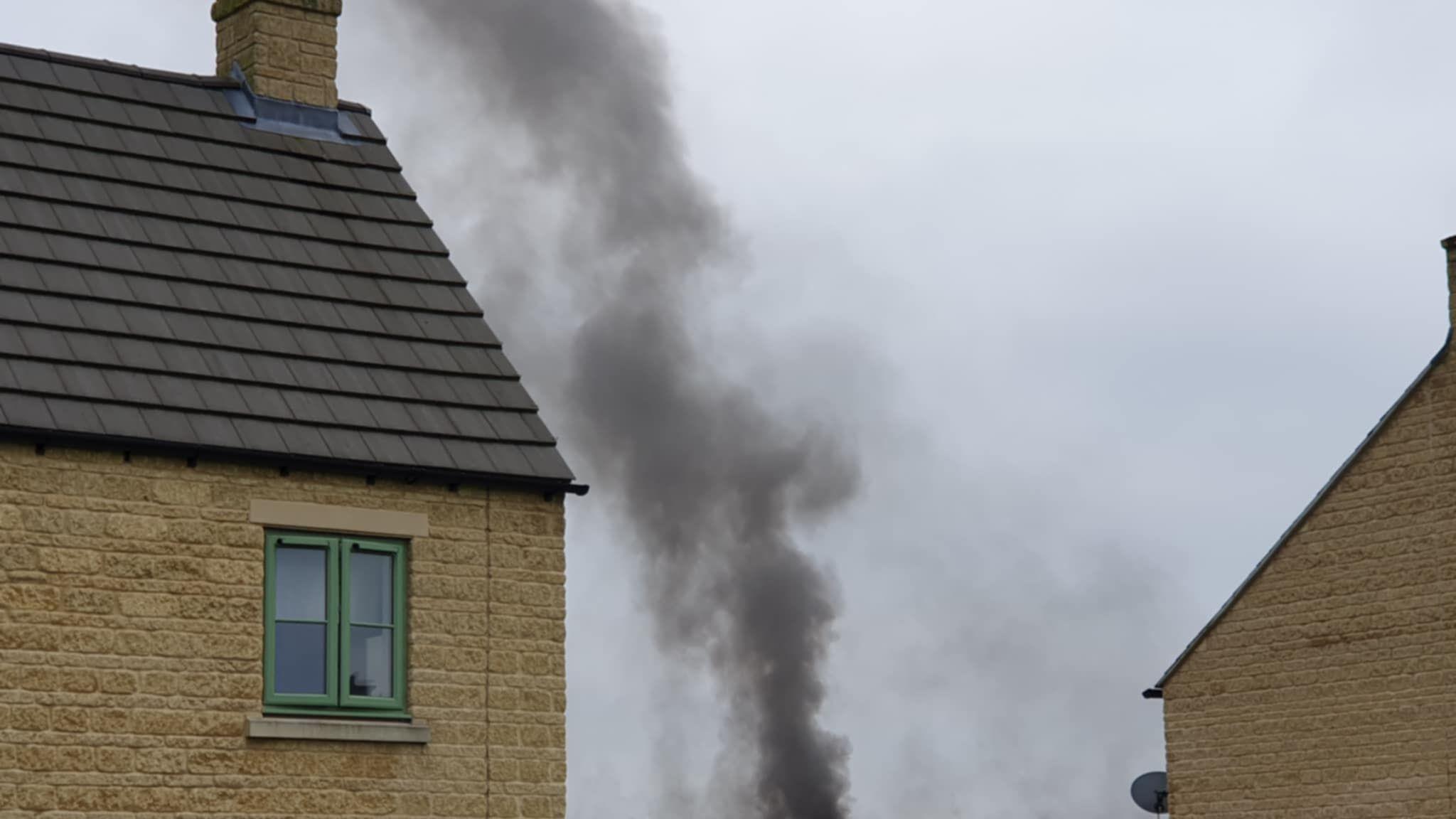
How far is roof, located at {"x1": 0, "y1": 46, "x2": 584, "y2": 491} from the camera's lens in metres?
15.8

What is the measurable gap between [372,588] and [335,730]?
3.75 feet

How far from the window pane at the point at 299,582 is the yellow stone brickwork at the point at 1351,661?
42.1 feet

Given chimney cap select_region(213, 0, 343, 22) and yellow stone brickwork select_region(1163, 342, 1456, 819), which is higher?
chimney cap select_region(213, 0, 343, 22)

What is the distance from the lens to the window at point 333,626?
1589 cm

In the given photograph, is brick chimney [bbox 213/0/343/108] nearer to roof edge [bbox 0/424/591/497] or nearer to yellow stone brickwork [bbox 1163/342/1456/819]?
roof edge [bbox 0/424/591/497]

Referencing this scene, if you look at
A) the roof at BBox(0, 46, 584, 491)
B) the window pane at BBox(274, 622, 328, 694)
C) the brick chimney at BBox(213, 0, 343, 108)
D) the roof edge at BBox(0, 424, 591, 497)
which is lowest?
the window pane at BBox(274, 622, 328, 694)

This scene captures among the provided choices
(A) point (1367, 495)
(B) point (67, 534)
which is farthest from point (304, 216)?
(A) point (1367, 495)

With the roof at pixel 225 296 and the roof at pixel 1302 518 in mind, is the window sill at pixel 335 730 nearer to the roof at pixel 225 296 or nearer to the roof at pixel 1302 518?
the roof at pixel 225 296

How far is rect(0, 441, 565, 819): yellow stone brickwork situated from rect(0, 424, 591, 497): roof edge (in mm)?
86

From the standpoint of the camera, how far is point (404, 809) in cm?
1611

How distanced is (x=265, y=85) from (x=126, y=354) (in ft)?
13.4

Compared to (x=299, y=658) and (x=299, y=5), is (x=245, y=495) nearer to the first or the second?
(x=299, y=658)

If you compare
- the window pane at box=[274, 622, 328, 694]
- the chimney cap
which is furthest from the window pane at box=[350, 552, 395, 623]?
the chimney cap

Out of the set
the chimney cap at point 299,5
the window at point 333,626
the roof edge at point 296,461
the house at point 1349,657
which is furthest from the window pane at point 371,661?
the house at point 1349,657
